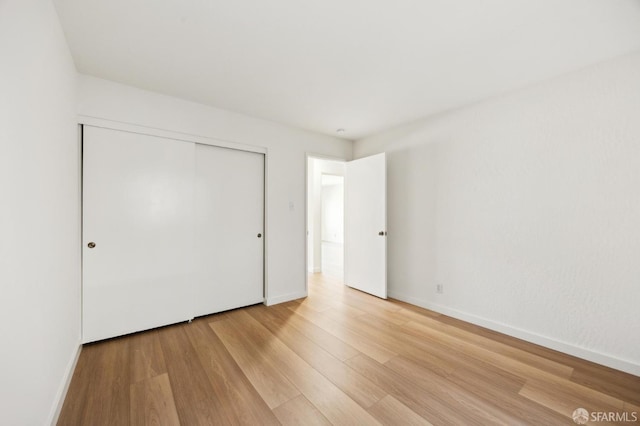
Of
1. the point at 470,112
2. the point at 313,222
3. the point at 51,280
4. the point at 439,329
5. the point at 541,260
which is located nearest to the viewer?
the point at 51,280

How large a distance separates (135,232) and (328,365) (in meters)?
2.26

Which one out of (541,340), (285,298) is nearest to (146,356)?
(285,298)

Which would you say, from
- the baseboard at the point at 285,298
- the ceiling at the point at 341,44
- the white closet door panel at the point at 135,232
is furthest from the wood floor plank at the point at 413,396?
the ceiling at the point at 341,44

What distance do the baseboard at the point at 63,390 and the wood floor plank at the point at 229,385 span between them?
83 cm

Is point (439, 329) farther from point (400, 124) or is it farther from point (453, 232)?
point (400, 124)

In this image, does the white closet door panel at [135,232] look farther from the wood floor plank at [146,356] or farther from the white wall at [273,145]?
the white wall at [273,145]

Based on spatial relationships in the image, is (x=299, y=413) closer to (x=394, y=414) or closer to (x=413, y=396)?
(x=394, y=414)

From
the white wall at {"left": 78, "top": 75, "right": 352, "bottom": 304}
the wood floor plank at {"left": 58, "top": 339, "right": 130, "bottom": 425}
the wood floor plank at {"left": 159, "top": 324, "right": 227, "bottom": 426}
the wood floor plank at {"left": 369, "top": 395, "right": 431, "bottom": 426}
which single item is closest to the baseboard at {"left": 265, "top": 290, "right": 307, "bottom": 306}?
the white wall at {"left": 78, "top": 75, "right": 352, "bottom": 304}

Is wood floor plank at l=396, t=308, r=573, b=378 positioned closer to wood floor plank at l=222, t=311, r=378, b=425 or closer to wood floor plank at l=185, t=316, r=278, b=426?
wood floor plank at l=222, t=311, r=378, b=425

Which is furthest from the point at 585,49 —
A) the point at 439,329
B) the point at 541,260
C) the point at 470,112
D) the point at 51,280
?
the point at 51,280

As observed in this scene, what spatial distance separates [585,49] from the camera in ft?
6.43

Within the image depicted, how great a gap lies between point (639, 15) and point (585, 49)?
0.33 m

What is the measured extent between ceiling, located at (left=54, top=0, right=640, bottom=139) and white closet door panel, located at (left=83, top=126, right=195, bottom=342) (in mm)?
685

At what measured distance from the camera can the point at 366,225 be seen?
3973 mm
